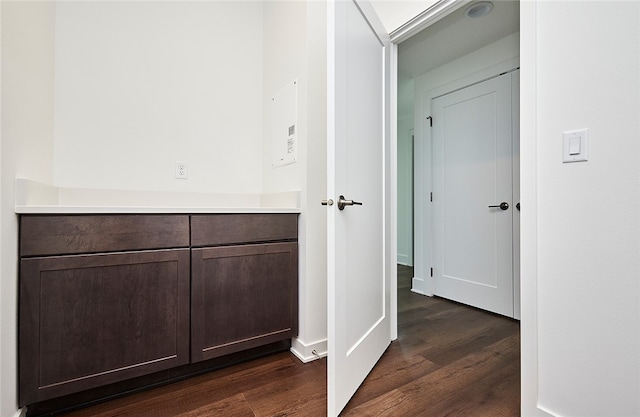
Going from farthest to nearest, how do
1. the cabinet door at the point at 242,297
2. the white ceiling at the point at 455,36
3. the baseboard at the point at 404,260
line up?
the baseboard at the point at 404,260 → the white ceiling at the point at 455,36 → the cabinet door at the point at 242,297

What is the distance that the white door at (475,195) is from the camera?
2.51 meters

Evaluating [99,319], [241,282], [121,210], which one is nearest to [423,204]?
[241,282]

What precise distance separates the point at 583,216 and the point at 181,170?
2.14 m

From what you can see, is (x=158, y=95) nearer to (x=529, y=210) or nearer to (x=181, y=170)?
(x=181, y=170)

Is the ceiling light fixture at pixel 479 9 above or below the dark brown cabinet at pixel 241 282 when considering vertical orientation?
above

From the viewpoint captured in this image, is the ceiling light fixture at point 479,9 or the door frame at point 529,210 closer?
the door frame at point 529,210

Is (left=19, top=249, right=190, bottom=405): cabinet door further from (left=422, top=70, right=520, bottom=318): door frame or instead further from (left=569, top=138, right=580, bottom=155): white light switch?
(left=422, top=70, right=520, bottom=318): door frame

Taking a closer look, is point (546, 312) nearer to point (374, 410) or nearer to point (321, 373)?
point (374, 410)

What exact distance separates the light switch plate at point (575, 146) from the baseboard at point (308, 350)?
4.96 ft

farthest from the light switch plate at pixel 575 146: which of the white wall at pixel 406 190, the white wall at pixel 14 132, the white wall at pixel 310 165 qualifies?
the white wall at pixel 406 190

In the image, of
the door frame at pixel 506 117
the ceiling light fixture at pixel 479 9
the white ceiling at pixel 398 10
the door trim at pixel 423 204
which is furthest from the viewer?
the door trim at pixel 423 204

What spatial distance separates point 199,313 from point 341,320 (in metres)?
0.74

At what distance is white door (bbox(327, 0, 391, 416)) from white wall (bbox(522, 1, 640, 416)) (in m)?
0.69

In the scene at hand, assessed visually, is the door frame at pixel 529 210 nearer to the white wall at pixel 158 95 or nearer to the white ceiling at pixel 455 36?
the white ceiling at pixel 455 36
